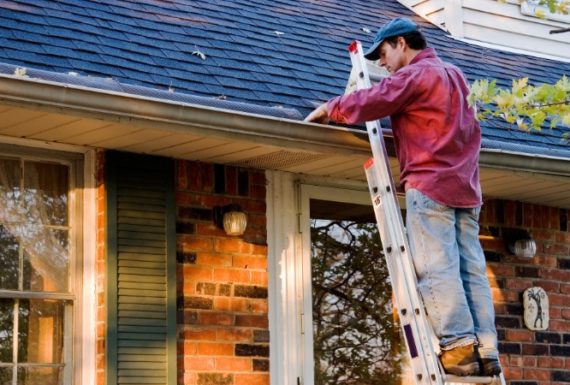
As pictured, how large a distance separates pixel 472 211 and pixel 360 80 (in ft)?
3.17

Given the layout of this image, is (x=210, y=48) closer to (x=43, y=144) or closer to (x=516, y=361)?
(x=43, y=144)

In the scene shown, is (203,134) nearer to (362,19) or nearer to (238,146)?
(238,146)

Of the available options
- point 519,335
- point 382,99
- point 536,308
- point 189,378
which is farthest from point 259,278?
point 536,308

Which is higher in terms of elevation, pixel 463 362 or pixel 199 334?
pixel 199 334

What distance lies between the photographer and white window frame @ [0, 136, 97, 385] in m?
7.59

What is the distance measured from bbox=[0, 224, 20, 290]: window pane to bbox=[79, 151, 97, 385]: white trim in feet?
1.26

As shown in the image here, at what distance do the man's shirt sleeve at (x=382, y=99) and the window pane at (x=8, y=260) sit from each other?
196 cm

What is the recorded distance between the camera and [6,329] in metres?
7.46

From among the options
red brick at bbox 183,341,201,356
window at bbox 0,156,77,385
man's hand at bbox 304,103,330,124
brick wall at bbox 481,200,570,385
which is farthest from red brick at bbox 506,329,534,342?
window at bbox 0,156,77,385

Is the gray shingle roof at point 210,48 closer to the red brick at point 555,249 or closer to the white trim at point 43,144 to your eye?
the white trim at point 43,144

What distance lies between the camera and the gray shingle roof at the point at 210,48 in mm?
7480

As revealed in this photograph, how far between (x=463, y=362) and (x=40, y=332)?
238cm

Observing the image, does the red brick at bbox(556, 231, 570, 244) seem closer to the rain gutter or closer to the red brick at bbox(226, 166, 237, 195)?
the rain gutter

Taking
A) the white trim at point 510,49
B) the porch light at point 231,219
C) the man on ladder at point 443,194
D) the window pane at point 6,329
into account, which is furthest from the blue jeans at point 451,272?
the white trim at point 510,49
